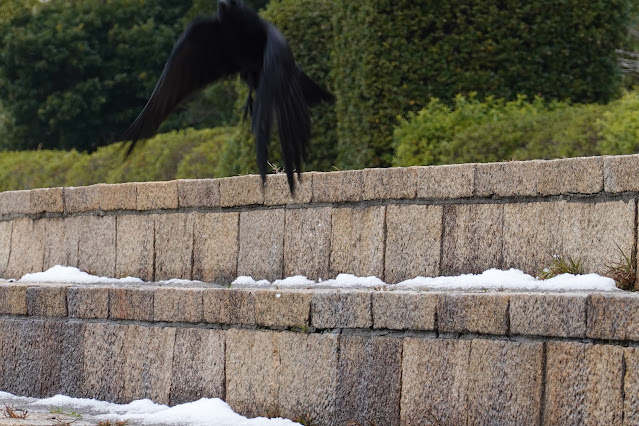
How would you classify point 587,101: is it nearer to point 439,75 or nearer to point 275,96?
point 439,75

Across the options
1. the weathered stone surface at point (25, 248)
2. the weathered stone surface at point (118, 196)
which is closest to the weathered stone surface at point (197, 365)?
the weathered stone surface at point (118, 196)

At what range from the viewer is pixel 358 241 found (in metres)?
5.96

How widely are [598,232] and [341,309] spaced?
1221 millimetres

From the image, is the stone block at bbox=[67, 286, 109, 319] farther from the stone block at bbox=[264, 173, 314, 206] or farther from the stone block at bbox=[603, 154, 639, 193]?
the stone block at bbox=[603, 154, 639, 193]

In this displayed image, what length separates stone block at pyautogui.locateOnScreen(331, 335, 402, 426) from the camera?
15.5 ft

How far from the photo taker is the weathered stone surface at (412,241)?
5590 mm

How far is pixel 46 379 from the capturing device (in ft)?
21.4

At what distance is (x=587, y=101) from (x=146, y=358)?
5.11 metres

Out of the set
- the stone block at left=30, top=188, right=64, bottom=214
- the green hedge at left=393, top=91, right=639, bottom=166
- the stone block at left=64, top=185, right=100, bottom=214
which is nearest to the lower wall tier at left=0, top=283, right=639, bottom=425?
the stone block at left=64, top=185, right=100, bottom=214

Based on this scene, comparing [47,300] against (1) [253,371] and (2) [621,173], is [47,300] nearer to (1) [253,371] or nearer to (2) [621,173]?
(1) [253,371]

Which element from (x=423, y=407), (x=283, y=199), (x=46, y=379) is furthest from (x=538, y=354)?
(x=46, y=379)

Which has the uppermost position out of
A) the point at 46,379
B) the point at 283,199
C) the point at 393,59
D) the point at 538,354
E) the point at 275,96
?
the point at 393,59

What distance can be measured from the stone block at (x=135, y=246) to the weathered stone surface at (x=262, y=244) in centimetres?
86

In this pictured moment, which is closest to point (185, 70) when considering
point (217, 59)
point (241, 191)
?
point (217, 59)
